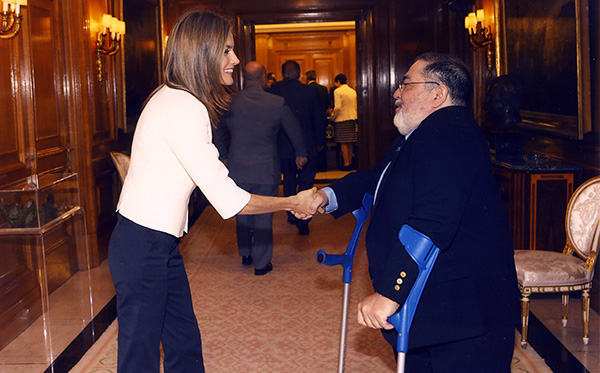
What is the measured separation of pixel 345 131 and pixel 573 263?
27.7 ft

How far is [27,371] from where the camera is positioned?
382 centimetres

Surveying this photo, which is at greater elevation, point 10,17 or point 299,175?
point 10,17

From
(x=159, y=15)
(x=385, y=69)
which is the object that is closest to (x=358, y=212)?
(x=159, y=15)

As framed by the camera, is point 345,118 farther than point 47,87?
Yes

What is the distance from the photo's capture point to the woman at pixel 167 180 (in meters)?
2.41

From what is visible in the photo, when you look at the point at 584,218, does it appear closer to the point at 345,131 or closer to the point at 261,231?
the point at 261,231

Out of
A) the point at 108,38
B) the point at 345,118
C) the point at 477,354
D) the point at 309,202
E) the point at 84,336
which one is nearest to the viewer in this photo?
the point at 477,354

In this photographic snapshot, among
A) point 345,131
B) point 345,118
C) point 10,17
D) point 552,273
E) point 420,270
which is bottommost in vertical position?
point 552,273

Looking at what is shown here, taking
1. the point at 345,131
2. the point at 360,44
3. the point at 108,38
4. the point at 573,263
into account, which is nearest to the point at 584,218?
the point at 573,263

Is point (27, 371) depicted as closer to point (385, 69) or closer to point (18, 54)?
point (18, 54)

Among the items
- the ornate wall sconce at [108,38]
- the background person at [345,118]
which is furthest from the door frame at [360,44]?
the ornate wall sconce at [108,38]

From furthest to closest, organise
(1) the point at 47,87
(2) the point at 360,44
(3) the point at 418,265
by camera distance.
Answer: (2) the point at 360,44
(1) the point at 47,87
(3) the point at 418,265

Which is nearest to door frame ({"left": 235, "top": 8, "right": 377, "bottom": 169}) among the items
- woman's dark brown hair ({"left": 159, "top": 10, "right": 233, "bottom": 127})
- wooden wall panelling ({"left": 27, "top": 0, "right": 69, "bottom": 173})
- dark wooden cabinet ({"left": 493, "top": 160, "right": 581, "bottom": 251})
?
wooden wall panelling ({"left": 27, "top": 0, "right": 69, "bottom": 173})

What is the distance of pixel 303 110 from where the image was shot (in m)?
7.76
